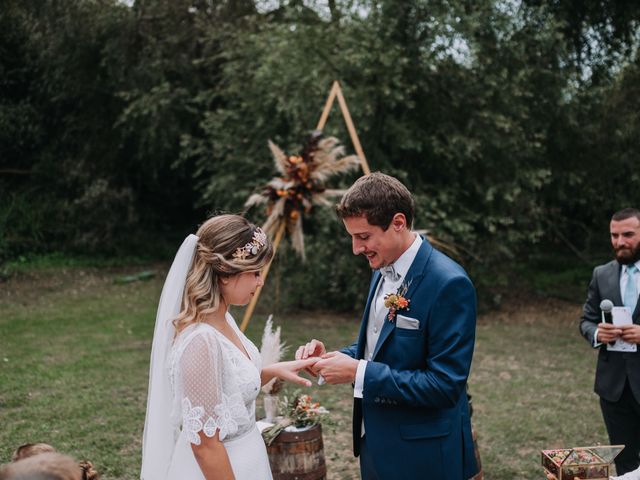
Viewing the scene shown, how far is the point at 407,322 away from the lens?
10.2 feet

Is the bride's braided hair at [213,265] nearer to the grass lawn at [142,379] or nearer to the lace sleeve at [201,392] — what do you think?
the lace sleeve at [201,392]

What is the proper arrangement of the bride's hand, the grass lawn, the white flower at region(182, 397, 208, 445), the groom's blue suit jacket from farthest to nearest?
the grass lawn, the bride's hand, the groom's blue suit jacket, the white flower at region(182, 397, 208, 445)

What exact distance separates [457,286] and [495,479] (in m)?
3.55

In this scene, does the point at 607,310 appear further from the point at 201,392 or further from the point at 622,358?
the point at 201,392

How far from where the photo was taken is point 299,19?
13.1 m

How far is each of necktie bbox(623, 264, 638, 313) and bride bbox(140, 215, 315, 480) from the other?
280cm

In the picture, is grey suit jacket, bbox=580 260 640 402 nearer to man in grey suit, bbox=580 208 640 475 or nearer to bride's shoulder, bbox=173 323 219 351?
man in grey suit, bbox=580 208 640 475

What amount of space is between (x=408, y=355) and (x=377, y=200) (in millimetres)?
710

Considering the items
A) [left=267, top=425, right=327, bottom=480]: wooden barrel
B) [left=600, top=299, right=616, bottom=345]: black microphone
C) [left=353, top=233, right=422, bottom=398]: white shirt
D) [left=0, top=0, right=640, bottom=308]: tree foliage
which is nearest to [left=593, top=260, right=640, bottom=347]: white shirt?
[left=600, top=299, right=616, bottom=345]: black microphone

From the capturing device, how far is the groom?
302 centimetres

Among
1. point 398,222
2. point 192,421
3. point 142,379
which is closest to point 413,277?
point 398,222

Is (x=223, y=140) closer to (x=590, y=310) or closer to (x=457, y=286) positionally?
(x=590, y=310)

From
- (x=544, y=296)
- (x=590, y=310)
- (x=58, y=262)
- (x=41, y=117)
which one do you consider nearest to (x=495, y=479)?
(x=590, y=310)

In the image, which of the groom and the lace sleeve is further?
the groom
